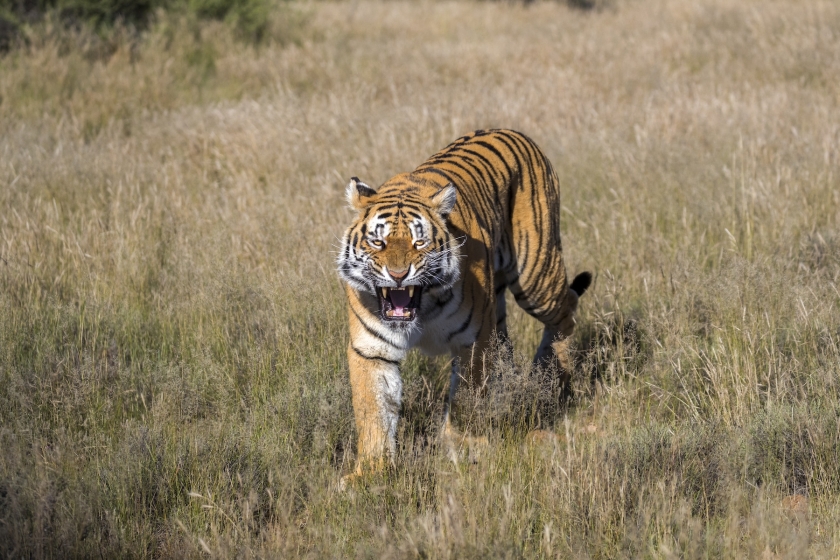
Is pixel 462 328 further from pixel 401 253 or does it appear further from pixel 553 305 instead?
pixel 553 305

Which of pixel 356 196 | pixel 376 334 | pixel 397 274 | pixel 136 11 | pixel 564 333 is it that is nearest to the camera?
pixel 397 274

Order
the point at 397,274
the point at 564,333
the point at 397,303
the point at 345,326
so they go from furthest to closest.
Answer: the point at 564,333, the point at 345,326, the point at 397,303, the point at 397,274

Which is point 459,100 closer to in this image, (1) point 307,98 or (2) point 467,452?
(1) point 307,98

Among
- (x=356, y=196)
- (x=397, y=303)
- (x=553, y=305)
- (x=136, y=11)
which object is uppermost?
(x=136, y=11)

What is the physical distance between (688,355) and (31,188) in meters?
4.31

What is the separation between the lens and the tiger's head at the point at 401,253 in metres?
3.48

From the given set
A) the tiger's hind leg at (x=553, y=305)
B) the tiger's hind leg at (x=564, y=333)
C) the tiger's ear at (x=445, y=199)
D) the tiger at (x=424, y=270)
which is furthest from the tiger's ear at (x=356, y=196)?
the tiger's hind leg at (x=564, y=333)

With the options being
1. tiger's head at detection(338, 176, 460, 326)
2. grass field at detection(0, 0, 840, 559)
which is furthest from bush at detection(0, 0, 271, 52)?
tiger's head at detection(338, 176, 460, 326)

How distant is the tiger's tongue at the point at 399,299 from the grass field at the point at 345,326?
0.47 m

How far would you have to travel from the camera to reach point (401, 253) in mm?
3486

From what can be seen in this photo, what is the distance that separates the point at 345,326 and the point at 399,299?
107 centimetres

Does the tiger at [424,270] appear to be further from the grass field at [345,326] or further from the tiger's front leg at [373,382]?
the grass field at [345,326]

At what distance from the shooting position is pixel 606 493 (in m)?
3.19

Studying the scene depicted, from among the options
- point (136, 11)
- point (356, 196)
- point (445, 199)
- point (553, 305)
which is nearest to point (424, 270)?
point (445, 199)
